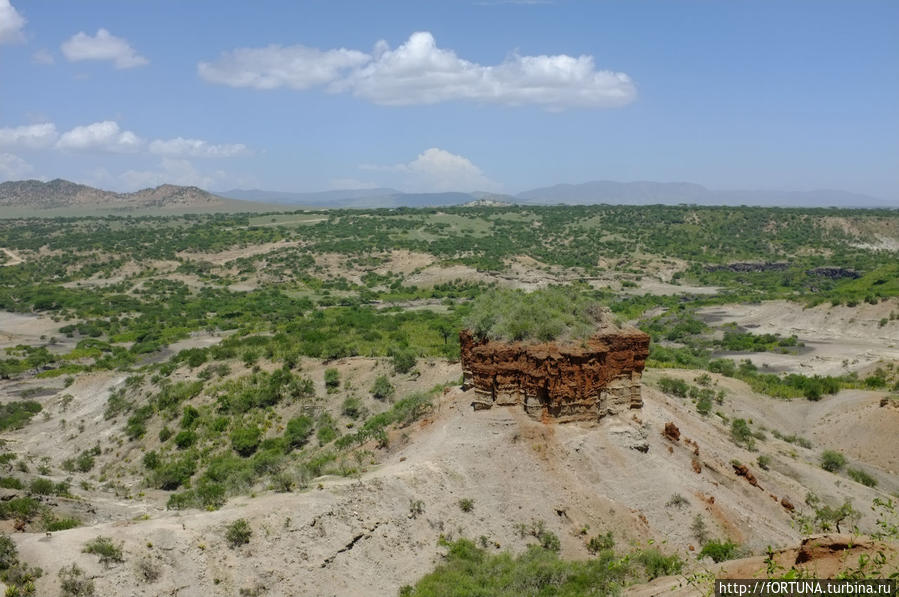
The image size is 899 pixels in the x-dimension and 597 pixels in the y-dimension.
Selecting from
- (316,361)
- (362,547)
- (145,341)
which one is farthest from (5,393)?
(362,547)

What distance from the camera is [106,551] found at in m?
13.2

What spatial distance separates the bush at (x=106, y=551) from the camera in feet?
43.2

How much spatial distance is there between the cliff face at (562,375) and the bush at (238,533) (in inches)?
343

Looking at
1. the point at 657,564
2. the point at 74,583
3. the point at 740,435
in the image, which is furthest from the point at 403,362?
the point at 74,583

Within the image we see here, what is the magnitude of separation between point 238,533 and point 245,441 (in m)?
15.0

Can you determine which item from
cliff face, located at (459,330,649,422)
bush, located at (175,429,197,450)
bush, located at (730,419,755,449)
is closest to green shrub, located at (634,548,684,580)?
cliff face, located at (459,330,649,422)

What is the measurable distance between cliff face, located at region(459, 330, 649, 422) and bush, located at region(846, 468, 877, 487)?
44.1 feet

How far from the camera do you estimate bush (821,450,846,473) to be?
90.0ft

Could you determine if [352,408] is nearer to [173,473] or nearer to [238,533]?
[173,473]

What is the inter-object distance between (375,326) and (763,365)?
3333 cm

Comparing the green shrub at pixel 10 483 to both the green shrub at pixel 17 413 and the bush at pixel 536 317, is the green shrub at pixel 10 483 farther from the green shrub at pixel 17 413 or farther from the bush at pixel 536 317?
the green shrub at pixel 17 413

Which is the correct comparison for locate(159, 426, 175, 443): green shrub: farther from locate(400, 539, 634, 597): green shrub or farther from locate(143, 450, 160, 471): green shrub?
locate(400, 539, 634, 597): green shrub

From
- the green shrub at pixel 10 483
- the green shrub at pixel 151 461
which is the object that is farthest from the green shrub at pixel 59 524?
the green shrub at pixel 151 461

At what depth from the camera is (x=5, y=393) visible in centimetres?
4516
